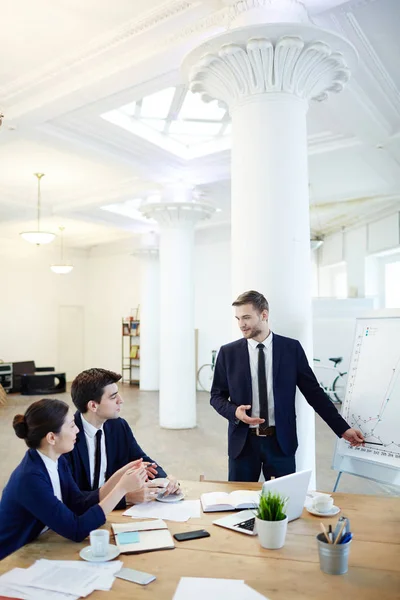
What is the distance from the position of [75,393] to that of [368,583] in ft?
5.50

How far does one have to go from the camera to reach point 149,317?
1403 cm

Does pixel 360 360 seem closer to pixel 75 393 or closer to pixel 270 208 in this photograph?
pixel 270 208

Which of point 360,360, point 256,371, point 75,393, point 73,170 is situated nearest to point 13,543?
point 75,393

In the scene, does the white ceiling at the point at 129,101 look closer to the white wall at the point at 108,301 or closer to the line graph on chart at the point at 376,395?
the line graph on chart at the point at 376,395

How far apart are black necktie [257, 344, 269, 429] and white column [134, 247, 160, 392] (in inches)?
420

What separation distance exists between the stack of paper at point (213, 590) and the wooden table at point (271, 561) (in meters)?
0.03

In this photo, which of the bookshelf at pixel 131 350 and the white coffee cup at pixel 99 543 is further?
the bookshelf at pixel 131 350

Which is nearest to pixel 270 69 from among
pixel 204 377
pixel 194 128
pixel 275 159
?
pixel 275 159

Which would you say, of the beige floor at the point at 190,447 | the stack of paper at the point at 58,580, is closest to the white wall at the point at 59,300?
the beige floor at the point at 190,447

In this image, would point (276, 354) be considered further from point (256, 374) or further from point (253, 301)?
point (253, 301)

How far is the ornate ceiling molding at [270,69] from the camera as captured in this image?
3791 mm

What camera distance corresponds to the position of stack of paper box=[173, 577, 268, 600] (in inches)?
67.6

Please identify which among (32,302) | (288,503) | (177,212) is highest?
(177,212)

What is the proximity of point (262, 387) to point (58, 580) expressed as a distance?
1.79 meters
